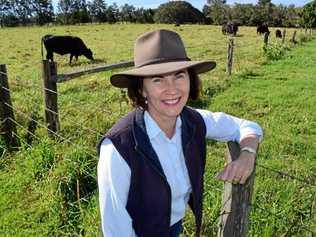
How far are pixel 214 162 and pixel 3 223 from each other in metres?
2.14

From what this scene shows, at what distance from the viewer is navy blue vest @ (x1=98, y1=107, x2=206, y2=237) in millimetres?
1737

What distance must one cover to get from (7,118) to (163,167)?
3633 mm

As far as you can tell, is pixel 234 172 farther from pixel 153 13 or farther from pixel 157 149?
pixel 153 13

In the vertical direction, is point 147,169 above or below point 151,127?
below

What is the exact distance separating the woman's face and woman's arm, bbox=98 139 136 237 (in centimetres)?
28

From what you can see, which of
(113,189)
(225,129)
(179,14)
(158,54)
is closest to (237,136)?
(225,129)

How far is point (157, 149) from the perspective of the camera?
1.84m

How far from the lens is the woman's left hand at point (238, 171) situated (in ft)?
6.24

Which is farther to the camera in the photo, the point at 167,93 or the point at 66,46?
the point at 66,46

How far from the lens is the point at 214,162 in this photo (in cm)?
450

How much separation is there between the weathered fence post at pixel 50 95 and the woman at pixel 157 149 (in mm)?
2609

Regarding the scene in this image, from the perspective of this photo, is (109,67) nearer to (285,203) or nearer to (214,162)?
(214,162)

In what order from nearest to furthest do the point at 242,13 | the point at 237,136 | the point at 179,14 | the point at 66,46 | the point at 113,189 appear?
the point at 113,189
the point at 237,136
the point at 66,46
the point at 242,13
the point at 179,14

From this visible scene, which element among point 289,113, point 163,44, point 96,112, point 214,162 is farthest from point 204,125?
point 289,113
